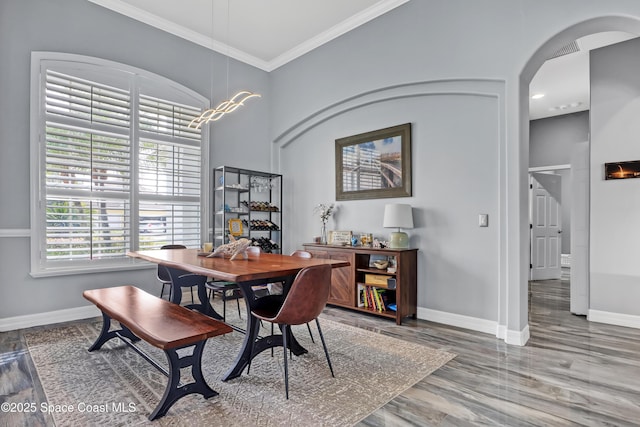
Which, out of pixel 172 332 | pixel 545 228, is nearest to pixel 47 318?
pixel 172 332

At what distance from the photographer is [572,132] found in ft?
22.5

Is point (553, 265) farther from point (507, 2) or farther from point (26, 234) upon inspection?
point (26, 234)

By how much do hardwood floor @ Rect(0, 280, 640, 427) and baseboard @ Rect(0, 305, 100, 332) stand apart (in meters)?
0.15

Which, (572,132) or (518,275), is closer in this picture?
(518,275)

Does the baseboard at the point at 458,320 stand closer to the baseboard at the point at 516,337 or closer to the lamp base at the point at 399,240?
the baseboard at the point at 516,337

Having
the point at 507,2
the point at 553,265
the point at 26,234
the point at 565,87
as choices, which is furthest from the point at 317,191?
the point at 553,265

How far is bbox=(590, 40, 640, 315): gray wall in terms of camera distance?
12.6 feet

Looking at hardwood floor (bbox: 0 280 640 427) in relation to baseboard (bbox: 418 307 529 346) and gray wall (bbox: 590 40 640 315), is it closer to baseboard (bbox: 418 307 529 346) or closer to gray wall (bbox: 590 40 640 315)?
baseboard (bbox: 418 307 529 346)

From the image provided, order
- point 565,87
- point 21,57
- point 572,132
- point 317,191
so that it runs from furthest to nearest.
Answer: point 572,132
point 565,87
point 317,191
point 21,57

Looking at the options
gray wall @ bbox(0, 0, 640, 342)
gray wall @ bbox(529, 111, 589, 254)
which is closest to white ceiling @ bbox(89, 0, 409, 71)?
gray wall @ bbox(0, 0, 640, 342)

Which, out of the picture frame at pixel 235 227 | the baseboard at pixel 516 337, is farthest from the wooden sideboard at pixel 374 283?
the picture frame at pixel 235 227

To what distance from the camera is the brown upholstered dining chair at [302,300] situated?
2.20 meters

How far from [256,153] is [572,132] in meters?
6.26

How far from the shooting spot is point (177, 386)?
2.07m
